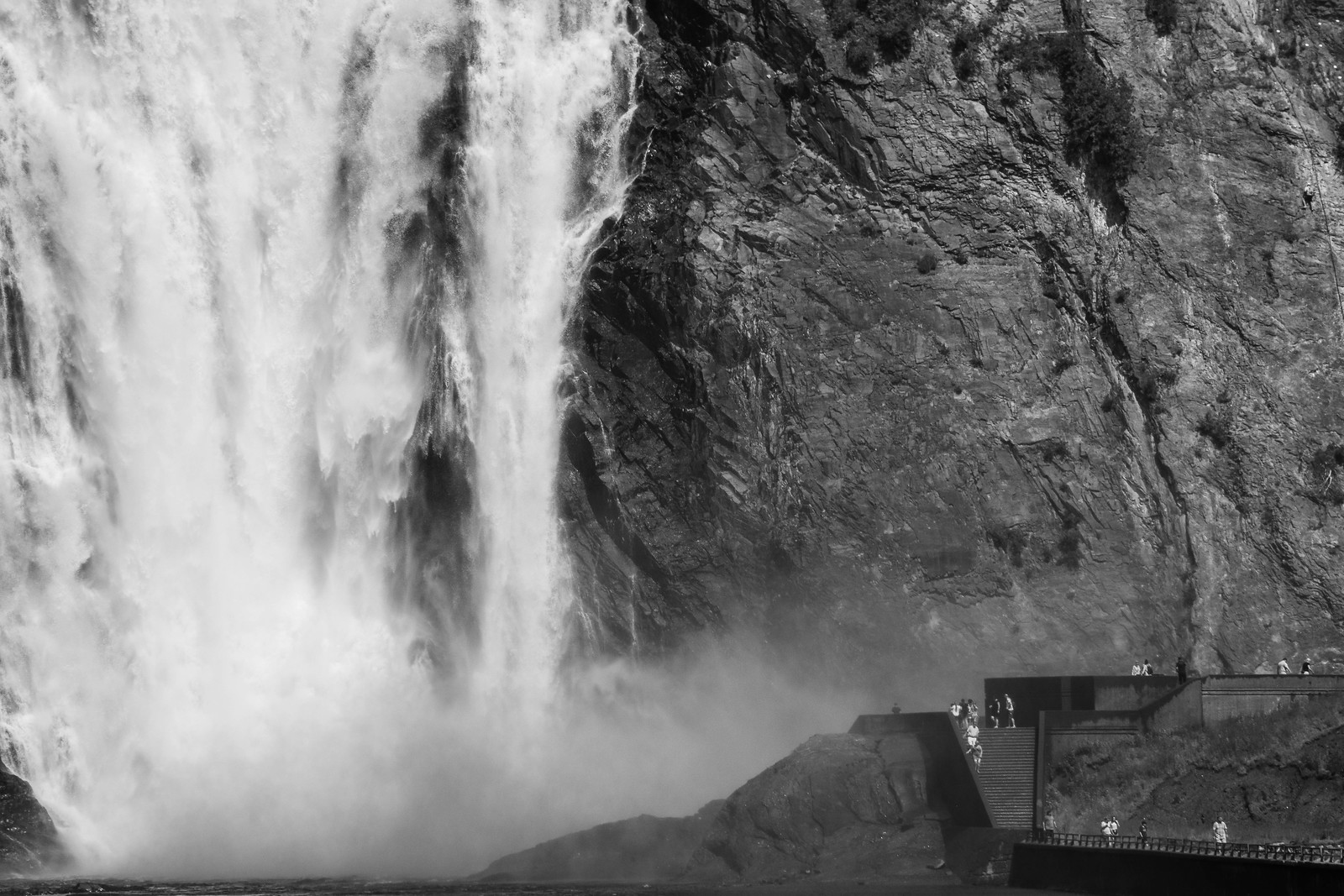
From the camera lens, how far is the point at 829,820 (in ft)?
110

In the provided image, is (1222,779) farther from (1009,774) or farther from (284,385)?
(284,385)

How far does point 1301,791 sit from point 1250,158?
1935 centimetres

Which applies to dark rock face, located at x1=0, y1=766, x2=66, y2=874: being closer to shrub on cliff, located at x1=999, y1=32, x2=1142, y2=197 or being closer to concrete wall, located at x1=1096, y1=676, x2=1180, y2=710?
concrete wall, located at x1=1096, y1=676, x2=1180, y2=710

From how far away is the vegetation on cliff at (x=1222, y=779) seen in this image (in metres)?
29.6

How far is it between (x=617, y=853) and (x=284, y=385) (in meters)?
15.9

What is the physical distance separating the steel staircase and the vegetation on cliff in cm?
50

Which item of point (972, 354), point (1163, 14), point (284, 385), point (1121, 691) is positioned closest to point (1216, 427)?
point (972, 354)

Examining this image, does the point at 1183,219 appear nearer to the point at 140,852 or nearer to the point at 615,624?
the point at 615,624

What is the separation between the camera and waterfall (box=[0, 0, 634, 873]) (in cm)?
4109

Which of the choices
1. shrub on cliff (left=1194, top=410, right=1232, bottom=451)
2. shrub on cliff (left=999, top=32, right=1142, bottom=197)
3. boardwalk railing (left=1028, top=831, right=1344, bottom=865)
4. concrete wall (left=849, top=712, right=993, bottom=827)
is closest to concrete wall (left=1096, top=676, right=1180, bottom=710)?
concrete wall (left=849, top=712, right=993, bottom=827)

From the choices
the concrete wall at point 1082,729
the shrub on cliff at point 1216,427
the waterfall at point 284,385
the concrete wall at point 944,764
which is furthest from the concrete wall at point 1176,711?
the waterfall at point 284,385

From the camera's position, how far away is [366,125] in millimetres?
46406

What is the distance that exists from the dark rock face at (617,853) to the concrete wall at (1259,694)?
10034mm

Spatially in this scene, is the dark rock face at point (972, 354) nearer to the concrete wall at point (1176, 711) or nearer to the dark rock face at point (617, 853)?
the concrete wall at point (1176, 711)
